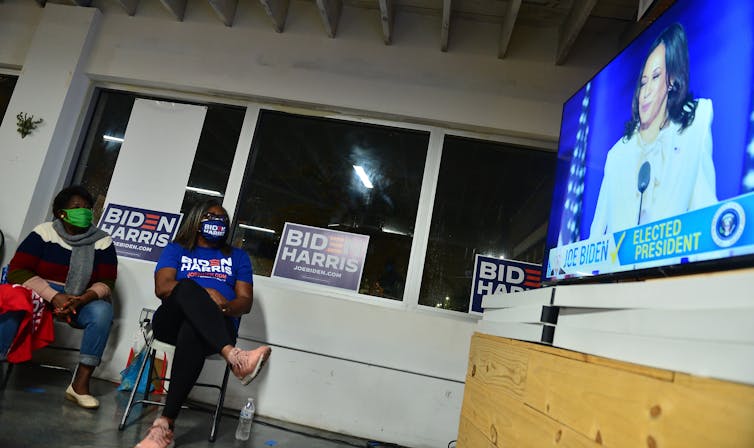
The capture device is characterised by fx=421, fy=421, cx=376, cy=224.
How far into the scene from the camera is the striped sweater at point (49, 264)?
2.25 metres

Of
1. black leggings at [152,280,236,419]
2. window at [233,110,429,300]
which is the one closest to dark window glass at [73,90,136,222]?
window at [233,110,429,300]

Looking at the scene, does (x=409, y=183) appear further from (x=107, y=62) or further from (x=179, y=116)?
(x=107, y=62)

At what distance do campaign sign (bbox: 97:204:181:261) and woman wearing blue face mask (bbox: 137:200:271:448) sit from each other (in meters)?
0.86

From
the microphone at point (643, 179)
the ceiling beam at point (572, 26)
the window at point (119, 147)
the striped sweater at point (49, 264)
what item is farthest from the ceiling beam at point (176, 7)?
the microphone at point (643, 179)

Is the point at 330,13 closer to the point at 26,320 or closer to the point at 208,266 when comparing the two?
the point at 208,266

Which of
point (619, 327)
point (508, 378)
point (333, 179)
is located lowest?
point (508, 378)

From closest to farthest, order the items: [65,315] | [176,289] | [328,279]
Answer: [176,289]
[65,315]
[328,279]

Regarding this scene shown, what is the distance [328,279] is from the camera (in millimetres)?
2832

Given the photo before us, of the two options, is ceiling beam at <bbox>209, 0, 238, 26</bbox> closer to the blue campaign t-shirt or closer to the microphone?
the blue campaign t-shirt

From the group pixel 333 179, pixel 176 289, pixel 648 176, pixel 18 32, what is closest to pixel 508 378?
pixel 648 176

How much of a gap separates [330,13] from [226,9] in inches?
31.6

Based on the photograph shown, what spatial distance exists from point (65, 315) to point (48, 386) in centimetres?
43

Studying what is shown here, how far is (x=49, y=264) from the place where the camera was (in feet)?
7.84

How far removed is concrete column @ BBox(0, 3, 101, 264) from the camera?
9.77 feet
